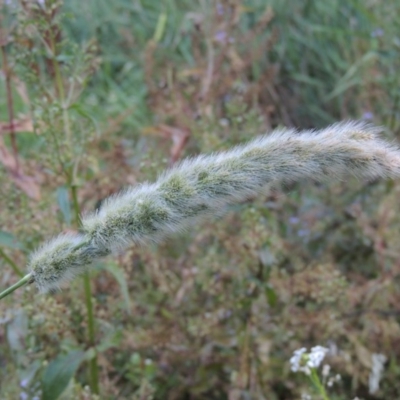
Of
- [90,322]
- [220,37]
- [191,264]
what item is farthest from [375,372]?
[220,37]

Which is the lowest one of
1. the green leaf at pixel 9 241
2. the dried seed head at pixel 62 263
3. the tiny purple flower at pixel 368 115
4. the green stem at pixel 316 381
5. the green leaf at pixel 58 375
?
the tiny purple flower at pixel 368 115

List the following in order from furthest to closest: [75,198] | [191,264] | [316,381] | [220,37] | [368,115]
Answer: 1. [220,37]
2. [368,115]
3. [191,264]
4. [75,198]
5. [316,381]

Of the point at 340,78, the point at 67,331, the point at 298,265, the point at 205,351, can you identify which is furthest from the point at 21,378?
the point at 340,78

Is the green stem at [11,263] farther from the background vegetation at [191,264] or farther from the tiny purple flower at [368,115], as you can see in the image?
the tiny purple flower at [368,115]

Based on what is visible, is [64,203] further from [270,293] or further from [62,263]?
[62,263]

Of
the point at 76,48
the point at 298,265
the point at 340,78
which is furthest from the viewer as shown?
the point at 340,78

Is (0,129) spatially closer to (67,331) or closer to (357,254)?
(67,331)

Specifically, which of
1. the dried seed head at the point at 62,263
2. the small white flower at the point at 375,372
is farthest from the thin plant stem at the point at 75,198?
the small white flower at the point at 375,372
